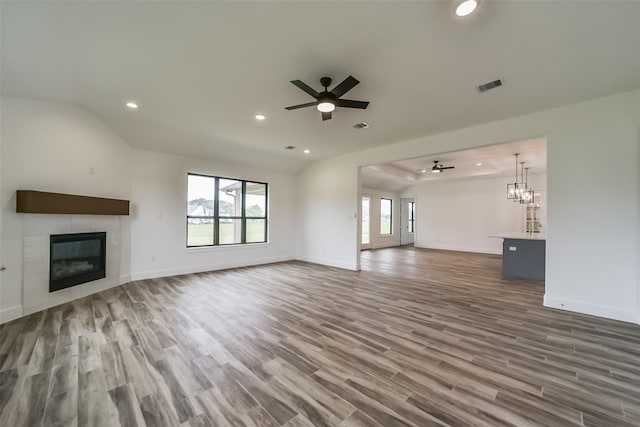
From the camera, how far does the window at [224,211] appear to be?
19.3ft

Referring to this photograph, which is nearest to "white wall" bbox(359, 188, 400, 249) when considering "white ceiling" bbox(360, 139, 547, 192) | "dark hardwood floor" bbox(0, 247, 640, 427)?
"white ceiling" bbox(360, 139, 547, 192)

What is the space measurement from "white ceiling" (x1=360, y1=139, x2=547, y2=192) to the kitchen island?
208 centimetres

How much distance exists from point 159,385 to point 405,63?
3.59 metres

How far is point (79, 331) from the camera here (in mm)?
2795

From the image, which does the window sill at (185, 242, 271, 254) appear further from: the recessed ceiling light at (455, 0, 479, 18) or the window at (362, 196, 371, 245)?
the recessed ceiling light at (455, 0, 479, 18)

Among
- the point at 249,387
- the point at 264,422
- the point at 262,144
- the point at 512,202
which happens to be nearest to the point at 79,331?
the point at 249,387

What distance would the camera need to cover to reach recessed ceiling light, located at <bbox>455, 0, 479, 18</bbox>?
5.88ft

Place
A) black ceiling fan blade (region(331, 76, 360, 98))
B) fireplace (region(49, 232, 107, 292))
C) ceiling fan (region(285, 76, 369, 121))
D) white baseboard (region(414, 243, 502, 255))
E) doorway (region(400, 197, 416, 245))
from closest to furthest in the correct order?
black ceiling fan blade (region(331, 76, 360, 98))
ceiling fan (region(285, 76, 369, 121))
fireplace (region(49, 232, 107, 292))
white baseboard (region(414, 243, 502, 255))
doorway (region(400, 197, 416, 245))

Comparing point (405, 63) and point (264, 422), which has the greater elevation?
point (405, 63)

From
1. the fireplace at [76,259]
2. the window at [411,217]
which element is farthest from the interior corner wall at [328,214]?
the window at [411,217]

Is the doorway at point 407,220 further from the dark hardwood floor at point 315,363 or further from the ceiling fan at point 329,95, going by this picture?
the ceiling fan at point 329,95

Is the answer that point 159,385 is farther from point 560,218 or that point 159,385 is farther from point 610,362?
point 560,218

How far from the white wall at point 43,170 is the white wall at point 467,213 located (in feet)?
34.9

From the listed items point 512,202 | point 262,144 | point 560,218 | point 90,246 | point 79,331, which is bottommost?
point 79,331
